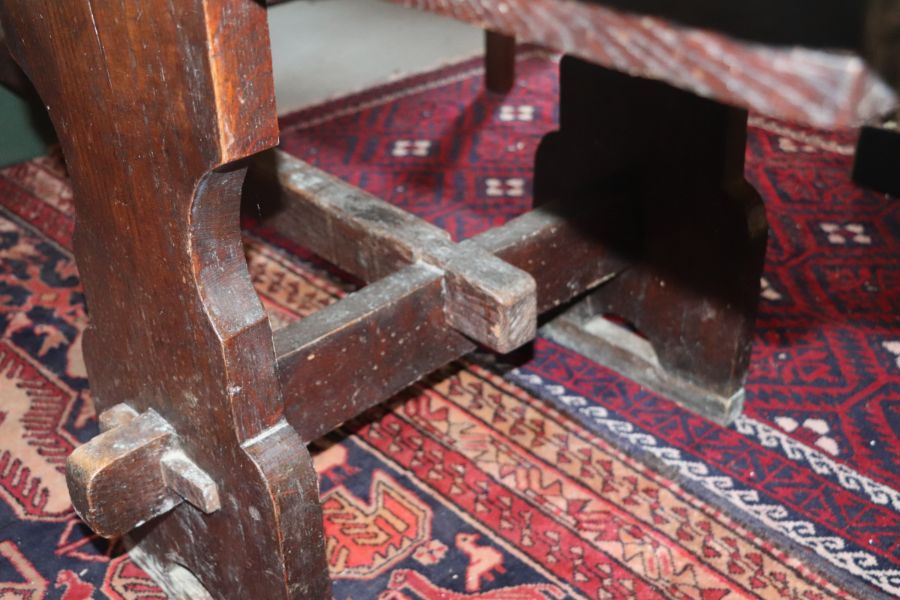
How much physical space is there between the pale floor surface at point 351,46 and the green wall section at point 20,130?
0.82m

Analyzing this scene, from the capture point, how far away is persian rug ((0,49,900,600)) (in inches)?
70.9

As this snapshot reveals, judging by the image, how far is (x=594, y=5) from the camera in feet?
2.29

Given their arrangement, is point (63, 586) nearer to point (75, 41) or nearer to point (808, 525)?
point (75, 41)

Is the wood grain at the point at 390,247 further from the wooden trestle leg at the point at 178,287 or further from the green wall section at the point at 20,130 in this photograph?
the green wall section at the point at 20,130

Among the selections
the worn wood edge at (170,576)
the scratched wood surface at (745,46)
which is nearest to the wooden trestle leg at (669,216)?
the worn wood edge at (170,576)

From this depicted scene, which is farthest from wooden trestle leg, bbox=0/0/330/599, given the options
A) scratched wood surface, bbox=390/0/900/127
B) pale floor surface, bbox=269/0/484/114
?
pale floor surface, bbox=269/0/484/114

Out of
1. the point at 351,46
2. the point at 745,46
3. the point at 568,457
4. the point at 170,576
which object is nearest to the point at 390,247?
the point at 568,457

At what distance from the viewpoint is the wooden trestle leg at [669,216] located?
196 centimetres

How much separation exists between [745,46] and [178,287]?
90 cm

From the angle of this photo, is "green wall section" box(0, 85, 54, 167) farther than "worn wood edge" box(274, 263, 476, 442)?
Yes

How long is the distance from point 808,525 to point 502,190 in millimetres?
1471

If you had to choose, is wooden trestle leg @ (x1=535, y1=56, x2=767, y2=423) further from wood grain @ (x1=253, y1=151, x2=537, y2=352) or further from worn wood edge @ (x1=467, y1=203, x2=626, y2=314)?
wood grain @ (x1=253, y1=151, x2=537, y2=352)

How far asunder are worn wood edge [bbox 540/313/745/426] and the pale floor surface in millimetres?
1681

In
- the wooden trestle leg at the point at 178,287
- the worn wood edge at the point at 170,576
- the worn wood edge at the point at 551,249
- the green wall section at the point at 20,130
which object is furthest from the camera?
the green wall section at the point at 20,130
